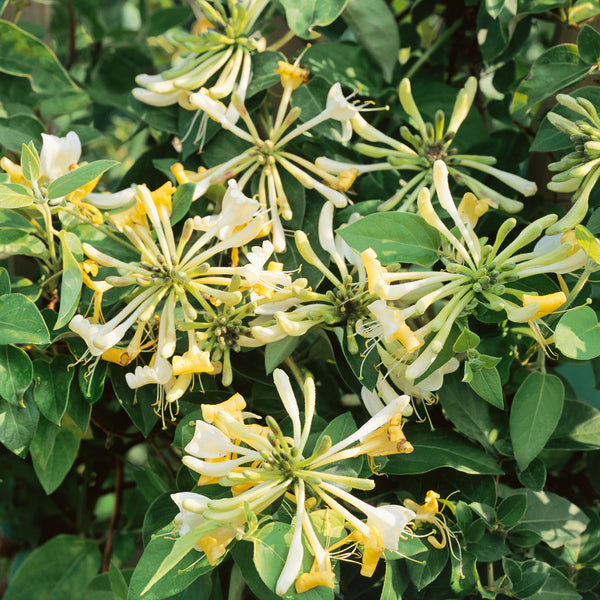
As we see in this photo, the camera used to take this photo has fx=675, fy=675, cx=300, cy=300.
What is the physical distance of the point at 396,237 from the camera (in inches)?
25.8

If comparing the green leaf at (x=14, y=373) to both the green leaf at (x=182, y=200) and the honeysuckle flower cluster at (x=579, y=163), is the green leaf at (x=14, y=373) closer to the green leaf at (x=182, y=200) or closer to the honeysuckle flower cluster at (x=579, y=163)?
the green leaf at (x=182, y=200)

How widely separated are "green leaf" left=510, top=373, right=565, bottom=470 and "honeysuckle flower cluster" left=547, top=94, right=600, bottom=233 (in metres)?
0.16

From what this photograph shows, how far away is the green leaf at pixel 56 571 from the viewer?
1002 millimetres

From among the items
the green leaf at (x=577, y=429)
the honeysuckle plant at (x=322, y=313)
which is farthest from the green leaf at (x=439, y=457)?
the green leaf at (x=577, y=429)

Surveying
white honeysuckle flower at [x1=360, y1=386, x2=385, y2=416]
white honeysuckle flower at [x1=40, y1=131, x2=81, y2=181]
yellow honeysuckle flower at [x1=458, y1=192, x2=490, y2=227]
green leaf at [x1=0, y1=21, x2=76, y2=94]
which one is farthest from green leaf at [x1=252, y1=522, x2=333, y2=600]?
green leaf at [x1=0, y1=21, x2=76, y2=94]

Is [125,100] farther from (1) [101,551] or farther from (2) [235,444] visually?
(1) [101,551]

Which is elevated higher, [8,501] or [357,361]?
[357,361]

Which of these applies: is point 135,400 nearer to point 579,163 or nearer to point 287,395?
point 287,395

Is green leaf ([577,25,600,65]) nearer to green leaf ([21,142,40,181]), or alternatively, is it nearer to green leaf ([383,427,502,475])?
green leaf ([383,427,502,475])

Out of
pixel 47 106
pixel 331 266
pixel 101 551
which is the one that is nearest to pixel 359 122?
pixel 331 266

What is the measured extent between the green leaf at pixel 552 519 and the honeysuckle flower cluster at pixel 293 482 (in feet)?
0.89

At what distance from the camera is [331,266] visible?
2.56 feet

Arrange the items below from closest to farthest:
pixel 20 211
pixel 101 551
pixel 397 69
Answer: pixel 20 211
pixel 397 69
pixel 101 551

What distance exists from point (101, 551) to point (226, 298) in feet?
2.32
